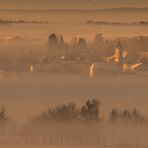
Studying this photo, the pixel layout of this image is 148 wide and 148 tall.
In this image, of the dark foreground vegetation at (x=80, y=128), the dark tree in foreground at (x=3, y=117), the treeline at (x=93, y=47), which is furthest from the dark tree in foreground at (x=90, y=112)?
the dark tree in foreground at (x=3, y=117)

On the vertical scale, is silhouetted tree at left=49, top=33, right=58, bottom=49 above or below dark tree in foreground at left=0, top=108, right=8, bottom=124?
above

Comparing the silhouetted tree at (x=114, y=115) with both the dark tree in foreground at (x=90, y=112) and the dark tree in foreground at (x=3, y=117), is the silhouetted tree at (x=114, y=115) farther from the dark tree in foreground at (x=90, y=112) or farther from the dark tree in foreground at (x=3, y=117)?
the dark tree in foreground at (x=3, y=117)


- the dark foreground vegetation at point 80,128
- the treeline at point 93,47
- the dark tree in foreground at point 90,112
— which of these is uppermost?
the treeline at point 93,47

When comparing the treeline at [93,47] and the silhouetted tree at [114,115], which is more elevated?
the treeline at [93,47]

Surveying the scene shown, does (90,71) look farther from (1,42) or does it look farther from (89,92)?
(1,42)

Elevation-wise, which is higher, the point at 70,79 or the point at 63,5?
the point at 63,5

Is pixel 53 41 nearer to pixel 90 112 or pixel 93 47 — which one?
pixel 93 47

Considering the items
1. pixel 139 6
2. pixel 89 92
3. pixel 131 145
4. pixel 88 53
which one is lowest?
pixel 131 145

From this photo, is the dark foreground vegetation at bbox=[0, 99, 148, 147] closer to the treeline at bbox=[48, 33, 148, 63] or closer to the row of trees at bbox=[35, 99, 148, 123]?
the row of trees at bbox=[35, 99, 148, 123]

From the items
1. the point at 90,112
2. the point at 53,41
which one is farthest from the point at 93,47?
the point at 90,112

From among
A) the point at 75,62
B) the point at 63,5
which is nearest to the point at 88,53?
the point at 75,62

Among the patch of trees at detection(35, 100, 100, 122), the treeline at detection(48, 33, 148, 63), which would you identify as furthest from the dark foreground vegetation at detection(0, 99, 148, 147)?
the treeline at detection(48, 33, 148, 63)
